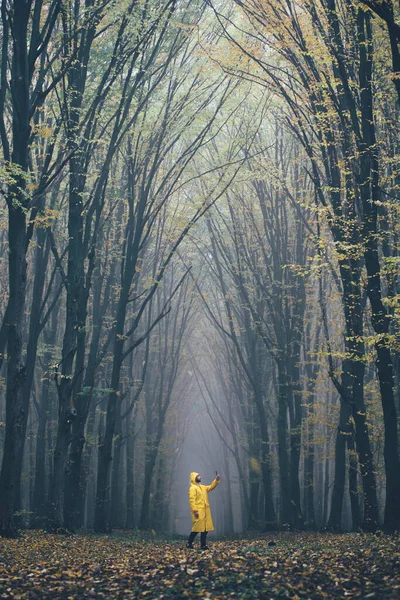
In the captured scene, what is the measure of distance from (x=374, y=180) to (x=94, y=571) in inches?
336

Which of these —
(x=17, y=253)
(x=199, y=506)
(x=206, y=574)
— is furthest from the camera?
(x=199, y=506)

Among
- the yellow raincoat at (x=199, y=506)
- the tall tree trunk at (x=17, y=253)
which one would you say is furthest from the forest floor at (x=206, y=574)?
the tall tree trunk at (x=17, y=253)

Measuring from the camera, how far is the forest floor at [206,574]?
6.62m

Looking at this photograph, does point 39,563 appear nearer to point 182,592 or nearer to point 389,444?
point 182,592

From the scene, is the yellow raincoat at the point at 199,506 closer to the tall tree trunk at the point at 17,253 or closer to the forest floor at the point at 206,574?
the forest floor at the point at 206,574

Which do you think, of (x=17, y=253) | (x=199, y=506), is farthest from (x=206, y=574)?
(x=17, y=253)

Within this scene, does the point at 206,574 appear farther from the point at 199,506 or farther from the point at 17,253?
the point at 17,253

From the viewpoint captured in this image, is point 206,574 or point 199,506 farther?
point 199,506

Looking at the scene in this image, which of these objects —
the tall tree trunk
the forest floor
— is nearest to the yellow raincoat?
the forest floor

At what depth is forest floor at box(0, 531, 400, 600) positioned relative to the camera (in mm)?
6617

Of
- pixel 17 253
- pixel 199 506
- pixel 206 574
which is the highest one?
pixel 17 253

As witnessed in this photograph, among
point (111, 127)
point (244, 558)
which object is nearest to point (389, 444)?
point (244, 558)

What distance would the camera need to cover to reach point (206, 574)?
7883 millimetres

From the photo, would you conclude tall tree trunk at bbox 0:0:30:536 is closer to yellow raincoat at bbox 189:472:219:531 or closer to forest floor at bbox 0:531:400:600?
forest floor at bbox 0:531:400:600
